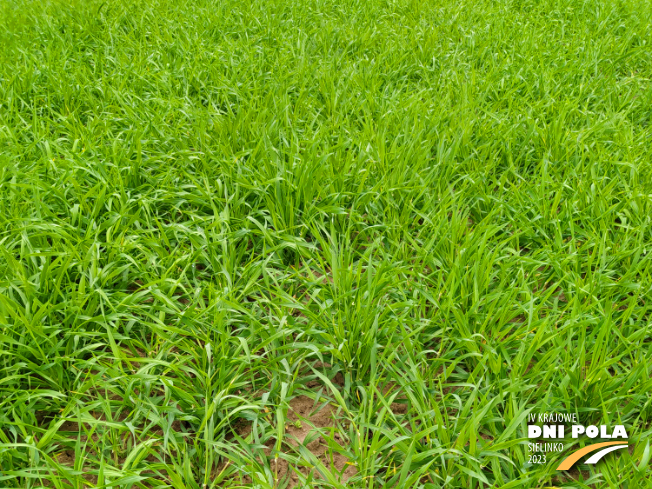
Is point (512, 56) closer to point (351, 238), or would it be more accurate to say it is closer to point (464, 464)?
point (351, 238)

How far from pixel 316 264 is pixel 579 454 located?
113 centimetres

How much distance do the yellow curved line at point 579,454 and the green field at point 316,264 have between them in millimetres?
26

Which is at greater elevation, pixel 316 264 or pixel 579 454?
pixel 316 264

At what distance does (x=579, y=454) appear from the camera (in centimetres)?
146

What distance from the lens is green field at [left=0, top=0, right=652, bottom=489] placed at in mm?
1494

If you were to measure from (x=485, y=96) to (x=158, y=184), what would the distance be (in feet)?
6.49

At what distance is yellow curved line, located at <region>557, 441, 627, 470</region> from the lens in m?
1.44

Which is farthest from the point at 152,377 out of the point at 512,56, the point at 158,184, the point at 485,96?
the point at 512,56

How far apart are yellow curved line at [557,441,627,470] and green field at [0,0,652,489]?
1.0 inches

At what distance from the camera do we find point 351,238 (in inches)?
89.4

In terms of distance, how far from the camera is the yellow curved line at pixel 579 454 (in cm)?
144

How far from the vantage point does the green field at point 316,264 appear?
1.49 meters

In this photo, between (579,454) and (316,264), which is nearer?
(579,454)

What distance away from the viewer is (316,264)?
2092mm
